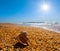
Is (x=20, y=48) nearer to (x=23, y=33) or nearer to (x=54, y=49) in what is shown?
(x=23, y=33)

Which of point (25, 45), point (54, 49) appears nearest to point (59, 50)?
point (54, 49)

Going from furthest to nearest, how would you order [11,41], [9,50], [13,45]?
[11,41] < [13,45] < [9,50]

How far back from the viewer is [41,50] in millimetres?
7113

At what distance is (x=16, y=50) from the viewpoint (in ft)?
22.5

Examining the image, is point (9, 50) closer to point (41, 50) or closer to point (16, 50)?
point (16, 50)

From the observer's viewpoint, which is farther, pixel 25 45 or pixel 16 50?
pixel 25 45

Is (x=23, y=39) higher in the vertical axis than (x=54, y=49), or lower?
higher

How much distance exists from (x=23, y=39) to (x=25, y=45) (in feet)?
1.39

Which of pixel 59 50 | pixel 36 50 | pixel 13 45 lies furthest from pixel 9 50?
pixel 59 50

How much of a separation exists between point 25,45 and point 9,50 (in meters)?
1.23

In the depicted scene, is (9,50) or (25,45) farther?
(25,45)

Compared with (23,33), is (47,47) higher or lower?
lower

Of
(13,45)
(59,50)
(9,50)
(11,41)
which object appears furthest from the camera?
(11,41)

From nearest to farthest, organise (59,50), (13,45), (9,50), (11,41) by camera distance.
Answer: (9,50) → (59,50) → (13,45) → (11,41)
